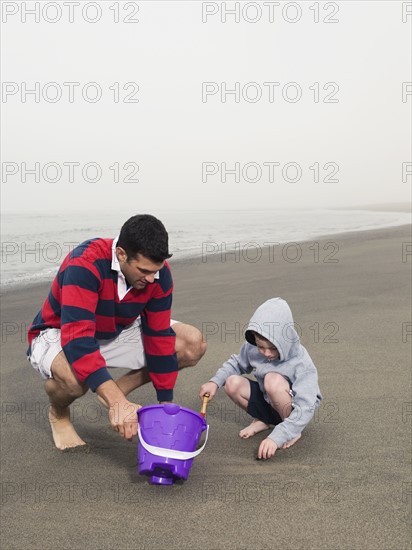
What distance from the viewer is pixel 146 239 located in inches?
101

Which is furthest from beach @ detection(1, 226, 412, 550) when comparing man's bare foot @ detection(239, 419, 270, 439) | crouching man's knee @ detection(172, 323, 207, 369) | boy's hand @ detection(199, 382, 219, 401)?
crouching man's knee @ detection(172, 323, 207, 369)

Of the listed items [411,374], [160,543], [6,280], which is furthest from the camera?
[6,280]

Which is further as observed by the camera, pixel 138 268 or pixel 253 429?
pixel 253 429

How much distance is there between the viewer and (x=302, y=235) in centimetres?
1452

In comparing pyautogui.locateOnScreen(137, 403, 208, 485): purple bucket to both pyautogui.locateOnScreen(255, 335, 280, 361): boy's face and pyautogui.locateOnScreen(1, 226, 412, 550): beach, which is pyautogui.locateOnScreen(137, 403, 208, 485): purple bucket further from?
pyautogui.locateOnScreen(255, 335, 280, 361): boy's face

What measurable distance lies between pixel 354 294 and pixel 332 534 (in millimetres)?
4281

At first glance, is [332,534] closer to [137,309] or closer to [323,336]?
[137,309]

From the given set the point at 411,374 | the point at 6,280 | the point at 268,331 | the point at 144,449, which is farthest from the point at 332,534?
the point at 6,280

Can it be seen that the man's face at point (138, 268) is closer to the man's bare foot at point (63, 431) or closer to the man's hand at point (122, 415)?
the man's hand at point (122, 415)

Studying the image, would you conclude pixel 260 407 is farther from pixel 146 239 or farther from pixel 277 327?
pixel 146 239

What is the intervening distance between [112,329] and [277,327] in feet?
2.52

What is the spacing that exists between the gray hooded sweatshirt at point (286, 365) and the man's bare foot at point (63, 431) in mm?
725

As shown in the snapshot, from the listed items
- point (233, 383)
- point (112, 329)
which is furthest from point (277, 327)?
point (112, 329)

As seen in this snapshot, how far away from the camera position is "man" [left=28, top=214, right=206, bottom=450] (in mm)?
2584
